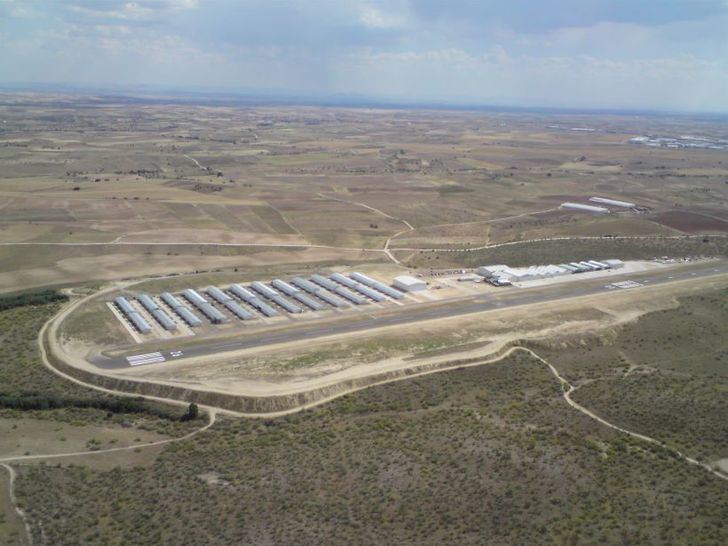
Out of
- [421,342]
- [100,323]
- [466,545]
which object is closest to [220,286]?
[100,323]

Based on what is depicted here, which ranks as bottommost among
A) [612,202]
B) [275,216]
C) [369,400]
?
[369,400]

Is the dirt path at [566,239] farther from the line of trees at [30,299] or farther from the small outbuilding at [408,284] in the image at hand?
the line of trees at [30,299]

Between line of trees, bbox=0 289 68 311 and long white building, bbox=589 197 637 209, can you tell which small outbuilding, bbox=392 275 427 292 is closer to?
line of trees, bbox=0 289 68 311

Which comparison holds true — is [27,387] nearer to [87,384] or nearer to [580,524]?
[87,384]

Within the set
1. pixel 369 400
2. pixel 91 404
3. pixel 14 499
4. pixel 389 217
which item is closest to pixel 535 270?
pixel 369 400

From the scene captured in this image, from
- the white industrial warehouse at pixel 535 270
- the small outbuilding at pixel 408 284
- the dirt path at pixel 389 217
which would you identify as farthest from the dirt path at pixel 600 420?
the dirt path at pixel 389 217

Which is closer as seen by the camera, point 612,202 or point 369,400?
point 369,400

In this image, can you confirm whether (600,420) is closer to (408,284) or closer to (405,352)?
(405,352)

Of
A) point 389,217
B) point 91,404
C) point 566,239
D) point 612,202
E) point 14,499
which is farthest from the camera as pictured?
point 612,202
